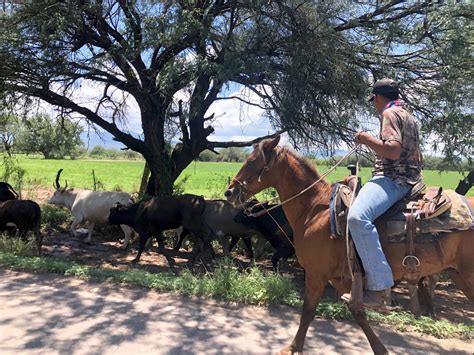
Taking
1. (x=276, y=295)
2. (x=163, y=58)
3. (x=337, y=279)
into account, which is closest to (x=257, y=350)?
(x=337, y=279)

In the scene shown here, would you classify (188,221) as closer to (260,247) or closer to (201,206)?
(201,206)

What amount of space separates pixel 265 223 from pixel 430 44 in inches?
195

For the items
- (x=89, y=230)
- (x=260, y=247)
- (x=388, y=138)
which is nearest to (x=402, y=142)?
(x=388, y=138)

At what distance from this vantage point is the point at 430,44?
884 cm

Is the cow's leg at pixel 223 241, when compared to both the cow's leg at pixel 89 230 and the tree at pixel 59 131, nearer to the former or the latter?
the cow's leg at pixel 89 230

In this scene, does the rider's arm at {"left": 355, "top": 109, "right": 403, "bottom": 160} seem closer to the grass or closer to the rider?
the rider

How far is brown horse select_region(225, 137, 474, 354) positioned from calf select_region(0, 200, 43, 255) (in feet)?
21.3

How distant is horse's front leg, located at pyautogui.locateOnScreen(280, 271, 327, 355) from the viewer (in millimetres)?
4887

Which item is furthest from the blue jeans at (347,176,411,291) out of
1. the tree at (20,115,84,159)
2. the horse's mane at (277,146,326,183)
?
the tree at (20,115,84,159)

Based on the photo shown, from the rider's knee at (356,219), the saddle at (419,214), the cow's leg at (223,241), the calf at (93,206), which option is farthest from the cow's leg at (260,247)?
the rider's knee at (356,219)

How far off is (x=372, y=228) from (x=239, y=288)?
3074 millimetres

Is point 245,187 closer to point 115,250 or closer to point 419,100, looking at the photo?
point 419,100

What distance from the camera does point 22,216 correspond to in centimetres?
986

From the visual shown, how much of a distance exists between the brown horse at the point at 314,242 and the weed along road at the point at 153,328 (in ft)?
2.33
